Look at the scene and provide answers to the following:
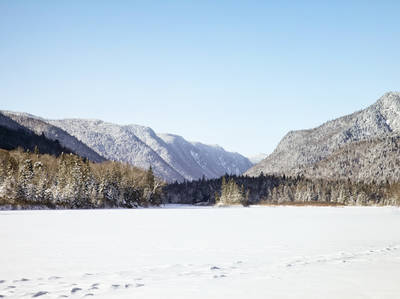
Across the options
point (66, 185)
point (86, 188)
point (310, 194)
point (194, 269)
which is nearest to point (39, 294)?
point (194, 269)

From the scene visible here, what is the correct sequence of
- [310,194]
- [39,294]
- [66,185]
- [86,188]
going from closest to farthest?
[39,294], [66,185], [86,188], [310,194]

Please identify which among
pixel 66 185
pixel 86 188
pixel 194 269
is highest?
pixel 66 185

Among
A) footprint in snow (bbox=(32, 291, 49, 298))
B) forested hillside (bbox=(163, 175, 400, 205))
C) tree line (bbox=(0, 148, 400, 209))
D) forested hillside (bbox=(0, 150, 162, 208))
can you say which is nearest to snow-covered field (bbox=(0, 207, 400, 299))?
footprint in snow (bbox=(32, 291, 49, 298))

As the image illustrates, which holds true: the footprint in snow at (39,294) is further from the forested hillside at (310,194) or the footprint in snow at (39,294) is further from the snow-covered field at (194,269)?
the forested hillside at (310,194)

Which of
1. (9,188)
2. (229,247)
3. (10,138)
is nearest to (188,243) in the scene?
(229,247)

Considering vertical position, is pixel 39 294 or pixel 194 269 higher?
pixel 39 294

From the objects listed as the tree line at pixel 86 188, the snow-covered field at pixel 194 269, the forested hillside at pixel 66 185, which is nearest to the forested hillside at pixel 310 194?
the tree line at pixel 86 188

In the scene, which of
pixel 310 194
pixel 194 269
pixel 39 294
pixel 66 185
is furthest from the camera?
pixel 310 194

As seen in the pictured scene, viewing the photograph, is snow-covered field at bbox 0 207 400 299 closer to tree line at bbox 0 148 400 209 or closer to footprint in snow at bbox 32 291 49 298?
footprint in snow at bbox 32 291 49 298

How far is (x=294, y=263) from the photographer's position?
16469mm

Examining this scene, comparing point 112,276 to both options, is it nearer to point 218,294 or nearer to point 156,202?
point 218,294

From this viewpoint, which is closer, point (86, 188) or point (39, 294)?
point (39, 294)

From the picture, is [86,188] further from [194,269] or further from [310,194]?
[310,194]

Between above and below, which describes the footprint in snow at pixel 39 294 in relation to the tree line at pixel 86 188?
below
